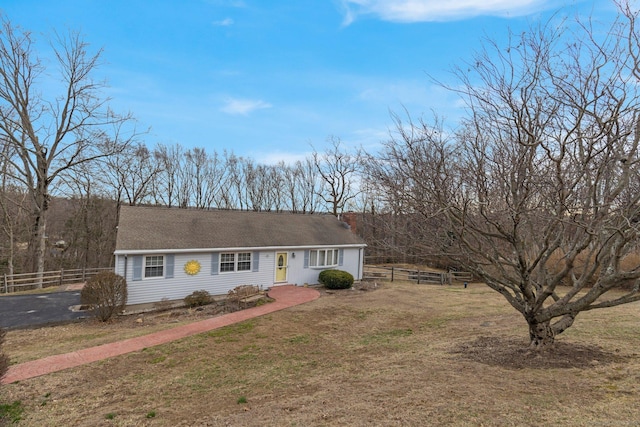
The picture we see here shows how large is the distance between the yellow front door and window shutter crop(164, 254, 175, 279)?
5.46 metres

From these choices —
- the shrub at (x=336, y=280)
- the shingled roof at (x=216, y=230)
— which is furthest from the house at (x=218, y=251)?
the shrub at (x=336, y=280)

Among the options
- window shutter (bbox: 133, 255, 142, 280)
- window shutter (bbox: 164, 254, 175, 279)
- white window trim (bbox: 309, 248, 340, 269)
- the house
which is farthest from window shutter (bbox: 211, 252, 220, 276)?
white window trim (bbox: 309, 248, 340, 269)

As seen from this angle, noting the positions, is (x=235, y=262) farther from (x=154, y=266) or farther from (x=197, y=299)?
(x=154, y=266)

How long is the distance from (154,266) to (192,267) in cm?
157

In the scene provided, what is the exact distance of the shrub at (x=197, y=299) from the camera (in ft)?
45.5

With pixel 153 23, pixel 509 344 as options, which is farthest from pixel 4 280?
pixel 509 344

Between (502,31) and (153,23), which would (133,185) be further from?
(502,31)

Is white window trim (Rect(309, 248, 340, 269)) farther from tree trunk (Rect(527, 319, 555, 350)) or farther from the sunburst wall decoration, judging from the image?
tree trunk (Rect(527, 319, 555, 350))

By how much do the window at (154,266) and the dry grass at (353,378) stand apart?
10.5 ft

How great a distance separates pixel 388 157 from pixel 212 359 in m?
6.27

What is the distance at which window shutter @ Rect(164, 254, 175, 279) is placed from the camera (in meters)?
14.1

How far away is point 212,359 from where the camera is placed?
26.0ft

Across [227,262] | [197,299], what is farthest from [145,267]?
[227,262]

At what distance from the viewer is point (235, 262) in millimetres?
16172
